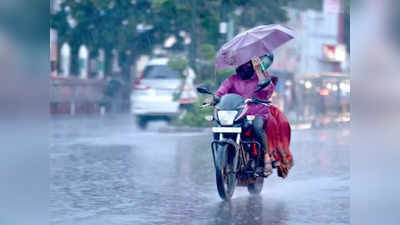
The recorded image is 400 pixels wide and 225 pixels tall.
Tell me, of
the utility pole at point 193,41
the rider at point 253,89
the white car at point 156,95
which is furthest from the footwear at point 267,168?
the utility pole at point 193,41

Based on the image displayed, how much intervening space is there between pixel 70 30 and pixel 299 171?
26.2 metres

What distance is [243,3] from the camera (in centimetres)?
2691

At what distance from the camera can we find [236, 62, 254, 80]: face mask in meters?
9.73

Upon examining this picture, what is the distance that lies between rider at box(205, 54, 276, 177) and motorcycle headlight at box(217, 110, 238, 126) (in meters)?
0.28

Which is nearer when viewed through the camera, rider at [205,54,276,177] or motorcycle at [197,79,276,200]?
motorcycle at [197,79,276,200]

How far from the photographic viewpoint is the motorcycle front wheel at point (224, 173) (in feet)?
30.1

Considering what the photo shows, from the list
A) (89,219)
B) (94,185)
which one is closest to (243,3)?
(94,185)

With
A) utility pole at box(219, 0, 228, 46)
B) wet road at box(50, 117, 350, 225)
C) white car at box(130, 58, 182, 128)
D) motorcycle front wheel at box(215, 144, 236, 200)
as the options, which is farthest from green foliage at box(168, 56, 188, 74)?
motorcycle front wheel at box(215, 144, 236, 200)

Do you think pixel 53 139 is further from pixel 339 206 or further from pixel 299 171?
pixel 339 206

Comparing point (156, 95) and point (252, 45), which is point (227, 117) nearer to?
Answer: point (252, 45)

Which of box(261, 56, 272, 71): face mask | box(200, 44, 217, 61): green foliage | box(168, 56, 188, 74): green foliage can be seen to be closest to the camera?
box(261, 56, 272, 71): face mask

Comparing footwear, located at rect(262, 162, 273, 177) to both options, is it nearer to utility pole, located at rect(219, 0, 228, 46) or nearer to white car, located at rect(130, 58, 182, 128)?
white car, located at rect(130, 58, 182, 128)

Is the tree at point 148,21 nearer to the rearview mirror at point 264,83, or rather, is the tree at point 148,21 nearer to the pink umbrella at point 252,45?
the pink umbrella at point 252,45
